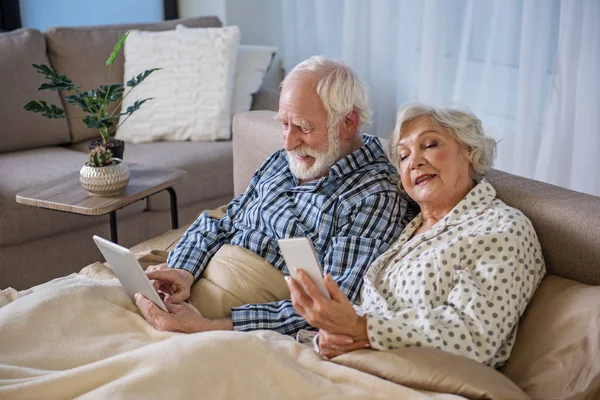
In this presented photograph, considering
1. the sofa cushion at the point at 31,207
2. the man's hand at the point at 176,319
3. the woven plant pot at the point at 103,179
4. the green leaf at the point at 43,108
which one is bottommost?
the sofa cushion at the point at 31,207

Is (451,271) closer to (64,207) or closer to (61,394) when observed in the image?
(61,394)

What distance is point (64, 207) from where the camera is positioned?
256 centimetres

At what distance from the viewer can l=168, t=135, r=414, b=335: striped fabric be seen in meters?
1.95

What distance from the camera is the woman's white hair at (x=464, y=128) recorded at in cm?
190

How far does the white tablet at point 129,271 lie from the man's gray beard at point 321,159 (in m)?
0.55

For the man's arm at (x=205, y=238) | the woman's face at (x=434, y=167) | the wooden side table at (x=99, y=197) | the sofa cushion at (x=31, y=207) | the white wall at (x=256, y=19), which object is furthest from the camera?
the white wall at (x=256, y=19)

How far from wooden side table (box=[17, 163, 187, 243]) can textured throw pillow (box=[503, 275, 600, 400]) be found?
1.39 metres

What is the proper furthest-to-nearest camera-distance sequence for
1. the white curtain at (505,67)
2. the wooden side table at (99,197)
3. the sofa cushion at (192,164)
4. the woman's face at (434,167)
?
the sofa cushion at (192,164) → the white curtain at (505,67) → the wooden side table at (99,197) → the woman's face at (434,167)

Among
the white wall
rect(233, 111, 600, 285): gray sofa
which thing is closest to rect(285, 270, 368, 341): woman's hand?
rect(233, 111, 600, 285): gray sofa

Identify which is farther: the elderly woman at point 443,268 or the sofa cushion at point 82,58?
the sofa cushion at point 82,58

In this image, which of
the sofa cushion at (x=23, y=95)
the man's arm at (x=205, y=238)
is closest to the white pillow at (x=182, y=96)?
the sofa cushion at (x=23, y=95)

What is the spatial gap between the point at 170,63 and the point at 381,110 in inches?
39.7

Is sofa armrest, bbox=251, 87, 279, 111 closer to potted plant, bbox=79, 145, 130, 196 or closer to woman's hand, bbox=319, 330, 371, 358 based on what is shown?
potted plant, bbox=79, 145, 130, 196

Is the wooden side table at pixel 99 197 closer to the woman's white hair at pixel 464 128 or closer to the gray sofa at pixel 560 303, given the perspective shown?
the woman's white hair at pixel 464 128
